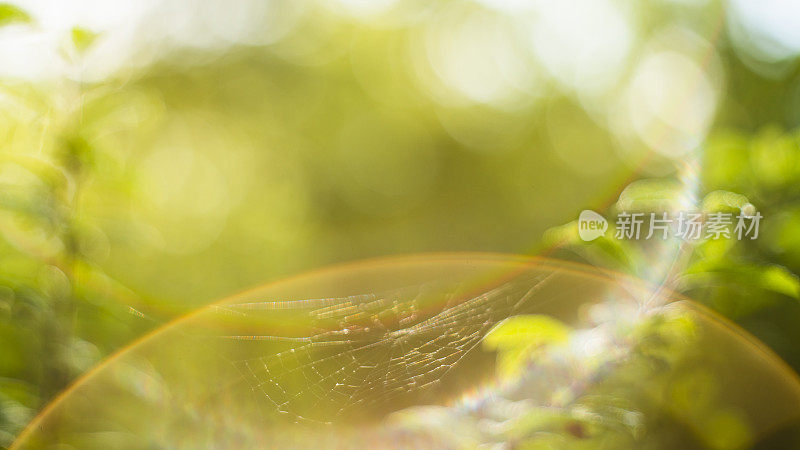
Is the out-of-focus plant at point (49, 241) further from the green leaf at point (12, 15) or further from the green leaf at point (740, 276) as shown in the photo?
the green leaf at point (740, 276)

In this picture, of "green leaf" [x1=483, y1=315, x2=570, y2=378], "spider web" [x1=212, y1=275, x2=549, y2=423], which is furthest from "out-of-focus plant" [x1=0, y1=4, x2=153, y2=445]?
"green leaf" [x1=483, y1=315, x2=570, y2=378]

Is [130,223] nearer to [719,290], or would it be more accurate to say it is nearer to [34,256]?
[34,256]

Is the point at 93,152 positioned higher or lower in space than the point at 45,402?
higher

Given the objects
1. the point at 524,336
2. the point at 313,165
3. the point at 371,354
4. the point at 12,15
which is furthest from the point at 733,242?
the point at 313,165

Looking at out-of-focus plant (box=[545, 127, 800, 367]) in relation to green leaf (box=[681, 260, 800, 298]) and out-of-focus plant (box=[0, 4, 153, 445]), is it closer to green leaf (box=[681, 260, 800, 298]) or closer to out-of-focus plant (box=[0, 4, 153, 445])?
green leaf (box=[681, 260, 800, 298])

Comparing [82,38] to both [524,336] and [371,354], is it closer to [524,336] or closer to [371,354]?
[371,354]

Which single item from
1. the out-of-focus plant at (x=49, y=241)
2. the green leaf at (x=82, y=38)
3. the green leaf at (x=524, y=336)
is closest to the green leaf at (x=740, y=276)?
the green leaf at (x=524, y=336)

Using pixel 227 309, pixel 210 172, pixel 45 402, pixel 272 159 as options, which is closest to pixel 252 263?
pixel 210 172
